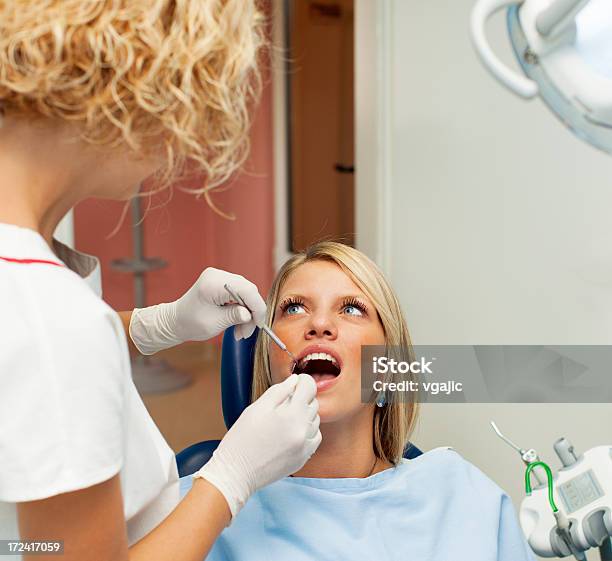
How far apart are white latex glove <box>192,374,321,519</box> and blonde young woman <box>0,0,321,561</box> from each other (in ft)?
0.38

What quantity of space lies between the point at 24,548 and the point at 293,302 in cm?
73

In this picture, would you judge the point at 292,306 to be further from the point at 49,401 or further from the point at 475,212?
the point at 49,401

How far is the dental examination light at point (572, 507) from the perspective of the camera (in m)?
1.05

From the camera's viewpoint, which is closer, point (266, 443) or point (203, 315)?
point (266, 443)

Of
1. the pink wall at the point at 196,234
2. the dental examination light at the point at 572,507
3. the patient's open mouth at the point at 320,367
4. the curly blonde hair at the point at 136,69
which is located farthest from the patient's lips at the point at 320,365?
the pink wall at the point at 196,234

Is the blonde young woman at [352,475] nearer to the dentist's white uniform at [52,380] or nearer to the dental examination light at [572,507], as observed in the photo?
the dental examination light at [572,507]

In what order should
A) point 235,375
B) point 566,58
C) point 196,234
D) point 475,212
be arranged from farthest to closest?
point 196,234, point 475,212, point 235,375, point 566,58

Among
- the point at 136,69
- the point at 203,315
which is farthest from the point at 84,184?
the point at 203,315

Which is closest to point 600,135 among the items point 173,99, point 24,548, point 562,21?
point 562,21

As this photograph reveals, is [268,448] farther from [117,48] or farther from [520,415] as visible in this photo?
[520,415]

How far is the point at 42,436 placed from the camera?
64 cm

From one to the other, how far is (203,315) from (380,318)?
0.31 meters

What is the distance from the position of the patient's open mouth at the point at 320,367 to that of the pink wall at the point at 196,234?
2.49 metres

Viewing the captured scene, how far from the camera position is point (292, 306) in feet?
4.44
